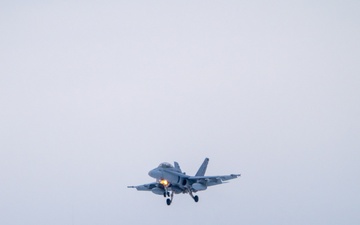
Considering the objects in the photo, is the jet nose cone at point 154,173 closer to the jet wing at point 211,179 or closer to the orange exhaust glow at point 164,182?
the orange exhaust glow at point 164,182

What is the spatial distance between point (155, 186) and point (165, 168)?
4.92 metres

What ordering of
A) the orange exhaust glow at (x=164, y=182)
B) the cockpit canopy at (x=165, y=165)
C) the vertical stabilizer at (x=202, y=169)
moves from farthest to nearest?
the vertical stabilizer at (x=202, y=169) → the cockpit canopy at (x=165, y=165) → the orange exhaust glow at (x=164, y=182)

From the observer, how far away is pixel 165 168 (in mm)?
80688

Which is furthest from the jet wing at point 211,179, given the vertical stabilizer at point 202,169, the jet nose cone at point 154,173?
the vertical stabilizer at point 202,169

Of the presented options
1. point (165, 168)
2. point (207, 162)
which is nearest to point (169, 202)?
point (165, 168)

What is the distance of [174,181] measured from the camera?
8112 cm

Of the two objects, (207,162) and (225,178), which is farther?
(207,162)

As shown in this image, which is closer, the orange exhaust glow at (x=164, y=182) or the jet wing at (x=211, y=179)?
the orange exhaust glow at (x=164, y=182)

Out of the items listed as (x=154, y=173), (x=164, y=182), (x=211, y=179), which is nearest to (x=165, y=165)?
(x=164, y=182)

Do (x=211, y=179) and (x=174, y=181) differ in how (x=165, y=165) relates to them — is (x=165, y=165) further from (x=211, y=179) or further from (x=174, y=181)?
(x=211, y=179)

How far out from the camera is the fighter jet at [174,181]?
7969cm

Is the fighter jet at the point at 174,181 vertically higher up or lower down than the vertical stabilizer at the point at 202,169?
lower down

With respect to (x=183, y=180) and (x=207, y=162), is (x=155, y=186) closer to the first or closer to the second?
(x=183, y=180)

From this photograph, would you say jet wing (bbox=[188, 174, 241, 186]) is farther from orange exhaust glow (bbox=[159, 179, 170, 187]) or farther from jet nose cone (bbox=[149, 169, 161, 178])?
jet nose cone (bbox=[149, 169, 161, 178])
